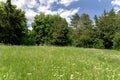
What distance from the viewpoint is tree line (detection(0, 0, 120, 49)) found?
57625mm

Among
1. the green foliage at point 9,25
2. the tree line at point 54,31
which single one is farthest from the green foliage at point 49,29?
the green foliage at point 9,25

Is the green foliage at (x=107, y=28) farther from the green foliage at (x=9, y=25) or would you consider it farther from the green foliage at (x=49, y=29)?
the green foliage at (x=9, y=25)

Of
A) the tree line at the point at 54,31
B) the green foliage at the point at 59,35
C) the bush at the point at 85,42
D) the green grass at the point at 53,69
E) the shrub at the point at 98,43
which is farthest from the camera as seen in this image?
the bush at the point at 85,42

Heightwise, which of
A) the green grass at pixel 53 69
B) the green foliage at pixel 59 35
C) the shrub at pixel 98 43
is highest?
the green foliage at pixel 59 35

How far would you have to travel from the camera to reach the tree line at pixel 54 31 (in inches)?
2269

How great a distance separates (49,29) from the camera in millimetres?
87688

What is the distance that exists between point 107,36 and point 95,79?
7457cm

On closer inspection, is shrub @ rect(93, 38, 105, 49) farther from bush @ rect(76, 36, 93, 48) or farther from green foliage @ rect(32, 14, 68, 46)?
green foliage @ rect(32, 14, 68, 46)

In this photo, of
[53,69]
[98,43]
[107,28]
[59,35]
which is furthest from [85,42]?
[53,69]

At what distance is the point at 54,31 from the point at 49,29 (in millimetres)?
10266

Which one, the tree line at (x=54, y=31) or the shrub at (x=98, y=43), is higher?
the tree line at (x=54, y=31)

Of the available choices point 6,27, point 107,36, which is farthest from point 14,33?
point 107,36

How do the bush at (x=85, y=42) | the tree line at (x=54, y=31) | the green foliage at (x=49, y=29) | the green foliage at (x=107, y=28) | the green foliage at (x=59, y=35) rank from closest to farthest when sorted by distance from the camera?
the tree line at (x=54, y=31), the green foliage at (x=59, y=35), the green foliage at (x=49, y=29), the green foliage at (x=107, y=28), the bush at (x=85, y=42)

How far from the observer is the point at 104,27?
80812 mm
